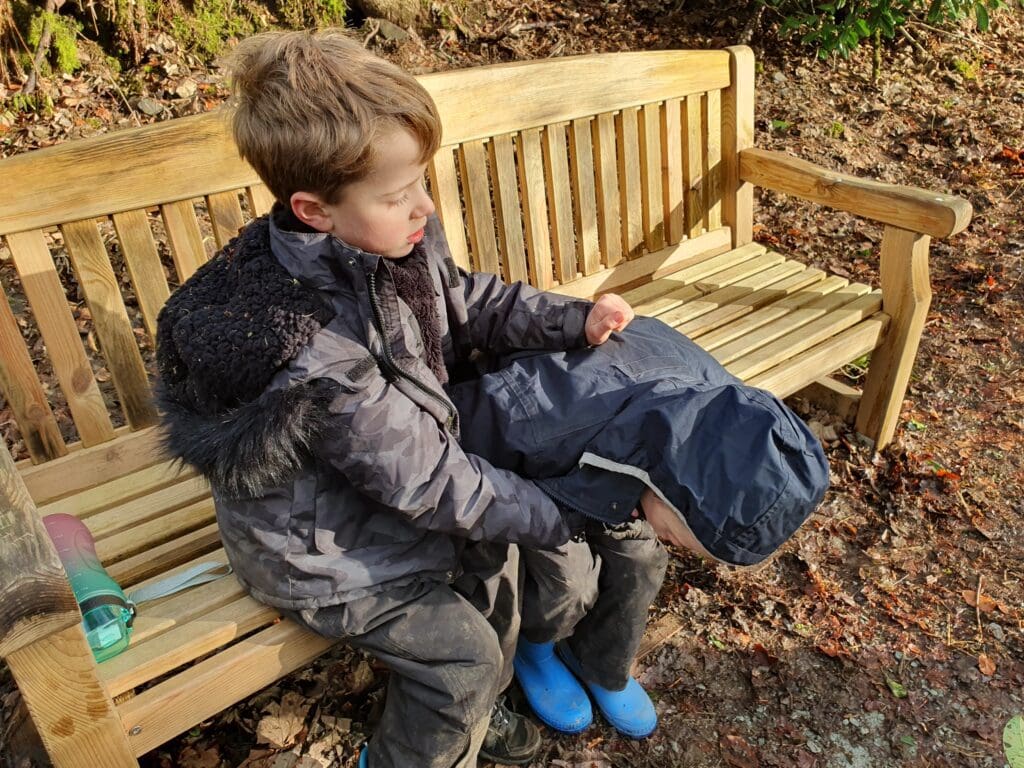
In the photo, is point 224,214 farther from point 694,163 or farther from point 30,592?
point 694,163

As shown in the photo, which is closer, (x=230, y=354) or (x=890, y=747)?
(x=230, y=354)

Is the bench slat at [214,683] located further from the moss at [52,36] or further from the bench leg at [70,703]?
the moss at [52,36]

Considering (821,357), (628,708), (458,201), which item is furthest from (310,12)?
(628,708)

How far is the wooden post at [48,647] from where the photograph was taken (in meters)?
1.52

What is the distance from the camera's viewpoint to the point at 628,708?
8.34 ft

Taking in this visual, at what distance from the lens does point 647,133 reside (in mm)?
3332

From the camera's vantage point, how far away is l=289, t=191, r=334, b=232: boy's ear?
5.91 feet

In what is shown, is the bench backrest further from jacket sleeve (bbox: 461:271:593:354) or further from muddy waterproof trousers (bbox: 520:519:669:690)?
muddy waterproof trousers (bbox: 520:519:669:690)

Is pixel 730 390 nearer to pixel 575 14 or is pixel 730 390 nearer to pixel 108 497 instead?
pixel 108 497

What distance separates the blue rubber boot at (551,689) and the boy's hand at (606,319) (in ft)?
3.17

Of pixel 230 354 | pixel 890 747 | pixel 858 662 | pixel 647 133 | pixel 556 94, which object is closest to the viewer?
pixel 230 354

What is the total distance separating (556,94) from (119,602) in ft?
6.86

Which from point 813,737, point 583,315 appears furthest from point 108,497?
point 813,737

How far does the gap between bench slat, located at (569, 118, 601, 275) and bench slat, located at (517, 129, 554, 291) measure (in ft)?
0.43
